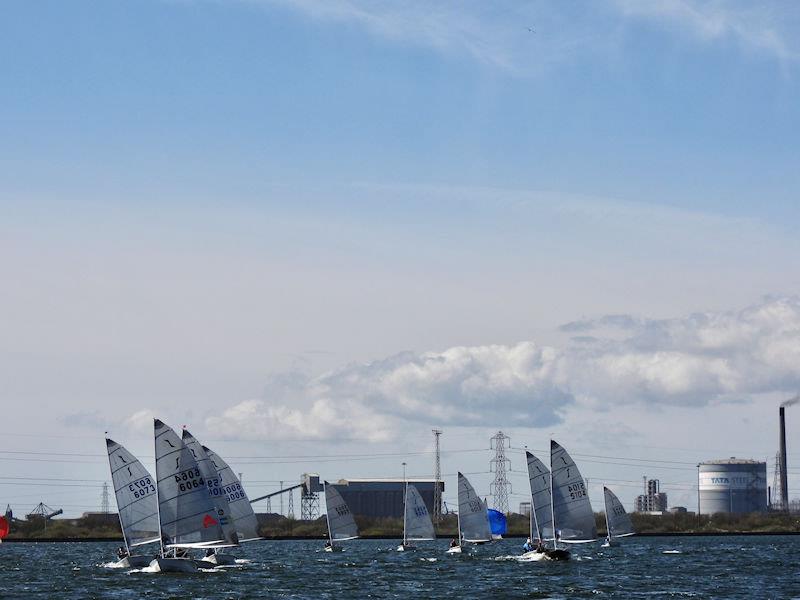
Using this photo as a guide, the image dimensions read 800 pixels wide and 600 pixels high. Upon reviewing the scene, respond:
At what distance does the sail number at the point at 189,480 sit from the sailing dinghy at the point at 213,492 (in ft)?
29.9

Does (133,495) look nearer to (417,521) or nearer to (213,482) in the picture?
(213,482)


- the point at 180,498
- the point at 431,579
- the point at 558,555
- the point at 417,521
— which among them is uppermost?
the point at 180,498

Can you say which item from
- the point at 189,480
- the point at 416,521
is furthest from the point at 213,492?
the point at 416,521

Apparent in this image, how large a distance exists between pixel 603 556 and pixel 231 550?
40336 millimetres

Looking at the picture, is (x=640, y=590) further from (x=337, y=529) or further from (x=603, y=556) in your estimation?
(x=337, y=529)

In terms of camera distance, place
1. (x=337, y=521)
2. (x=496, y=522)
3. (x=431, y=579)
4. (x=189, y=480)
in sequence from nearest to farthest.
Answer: (x=189, y=480) → (x=431, y=579) → (x=337, y=521) → (x=496, y=522)

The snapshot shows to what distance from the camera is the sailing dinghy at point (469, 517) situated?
13812 centimetres

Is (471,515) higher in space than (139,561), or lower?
higher

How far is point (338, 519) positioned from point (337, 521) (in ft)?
1.06

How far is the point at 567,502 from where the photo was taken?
11325 centimetres

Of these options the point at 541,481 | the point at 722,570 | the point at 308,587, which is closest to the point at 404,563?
the point at 541,481

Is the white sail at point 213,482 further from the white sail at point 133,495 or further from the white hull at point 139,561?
the white sail at point 133,495

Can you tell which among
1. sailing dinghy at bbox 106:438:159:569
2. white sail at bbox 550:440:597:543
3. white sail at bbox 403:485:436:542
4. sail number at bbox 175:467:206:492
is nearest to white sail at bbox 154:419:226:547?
sail number at bbox 175:467:206:492

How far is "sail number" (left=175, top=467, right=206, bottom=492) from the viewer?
9512cm
